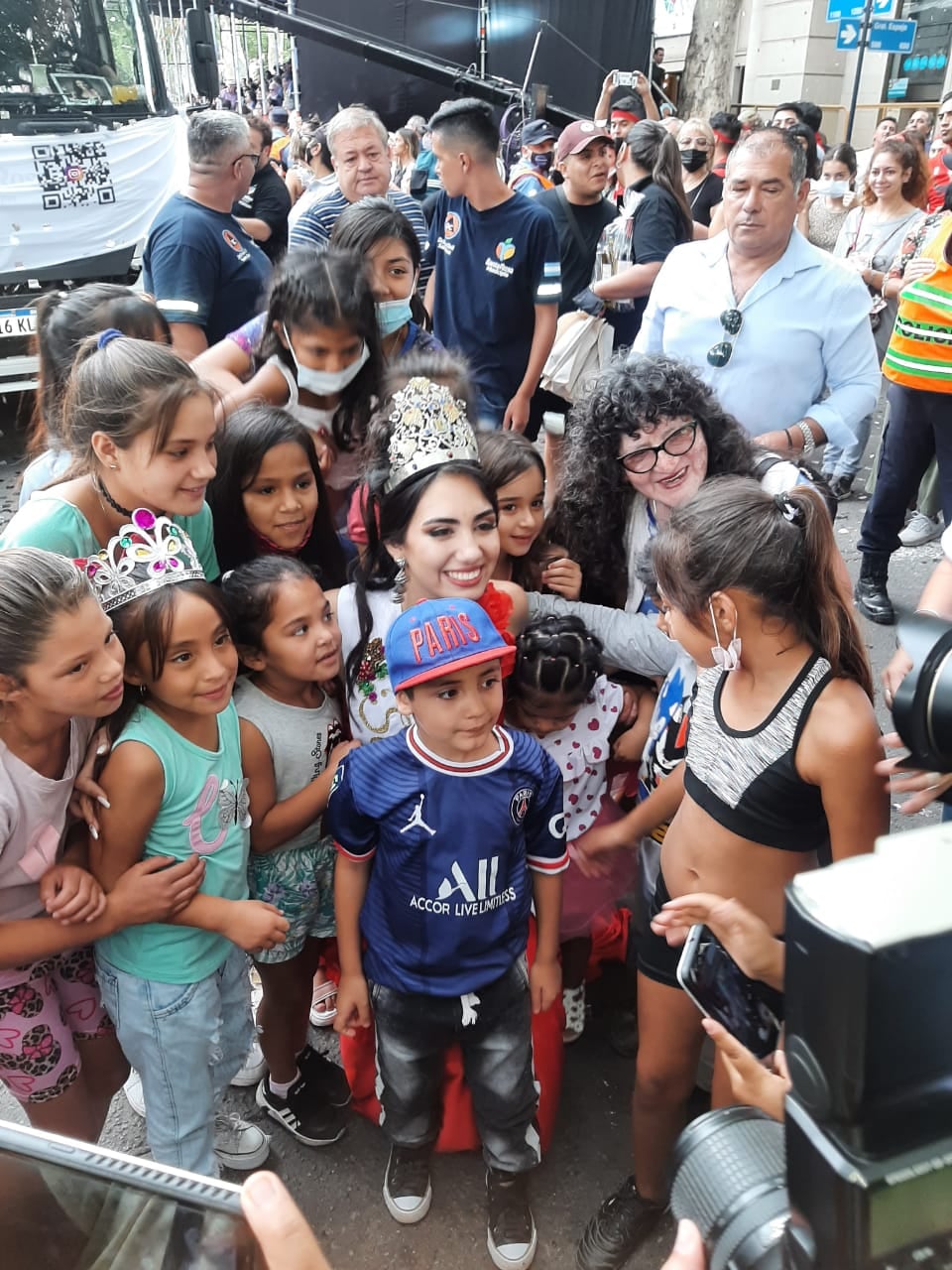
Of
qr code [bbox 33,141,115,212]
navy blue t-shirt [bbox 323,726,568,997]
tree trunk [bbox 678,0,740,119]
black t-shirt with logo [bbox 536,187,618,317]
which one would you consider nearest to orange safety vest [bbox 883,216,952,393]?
black t-shirt with logo [bbox 536,187,618,317]

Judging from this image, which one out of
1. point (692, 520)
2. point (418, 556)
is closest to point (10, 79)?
point (418, 556)

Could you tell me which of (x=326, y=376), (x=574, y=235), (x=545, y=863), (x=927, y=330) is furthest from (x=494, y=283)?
(x=545, y=863)

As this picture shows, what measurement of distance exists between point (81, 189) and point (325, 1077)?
19.3 feet

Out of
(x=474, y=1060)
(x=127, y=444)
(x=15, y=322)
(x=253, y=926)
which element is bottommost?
(x=474, y=1060)

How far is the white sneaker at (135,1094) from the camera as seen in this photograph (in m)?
2.22

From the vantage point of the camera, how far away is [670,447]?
85.6 inches

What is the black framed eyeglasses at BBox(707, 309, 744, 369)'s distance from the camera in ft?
9.48

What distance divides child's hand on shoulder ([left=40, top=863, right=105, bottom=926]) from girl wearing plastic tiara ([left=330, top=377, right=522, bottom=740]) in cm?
64

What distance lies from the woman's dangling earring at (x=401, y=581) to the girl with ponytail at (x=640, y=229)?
120 inches

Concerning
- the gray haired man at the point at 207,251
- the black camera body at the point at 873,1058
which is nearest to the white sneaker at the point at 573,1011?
the black camera body at the point at 873,1058

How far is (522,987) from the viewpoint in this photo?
6.22ft

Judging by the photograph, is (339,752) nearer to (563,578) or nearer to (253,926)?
(253,926)

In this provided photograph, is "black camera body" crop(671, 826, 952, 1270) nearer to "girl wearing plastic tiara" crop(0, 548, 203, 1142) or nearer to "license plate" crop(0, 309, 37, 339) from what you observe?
"girl wearing plastic tiara" crop(0, 548, 203, 1142)

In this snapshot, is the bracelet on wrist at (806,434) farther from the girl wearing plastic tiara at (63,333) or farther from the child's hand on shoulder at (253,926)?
the child's hand on shoulder at (253,926)
